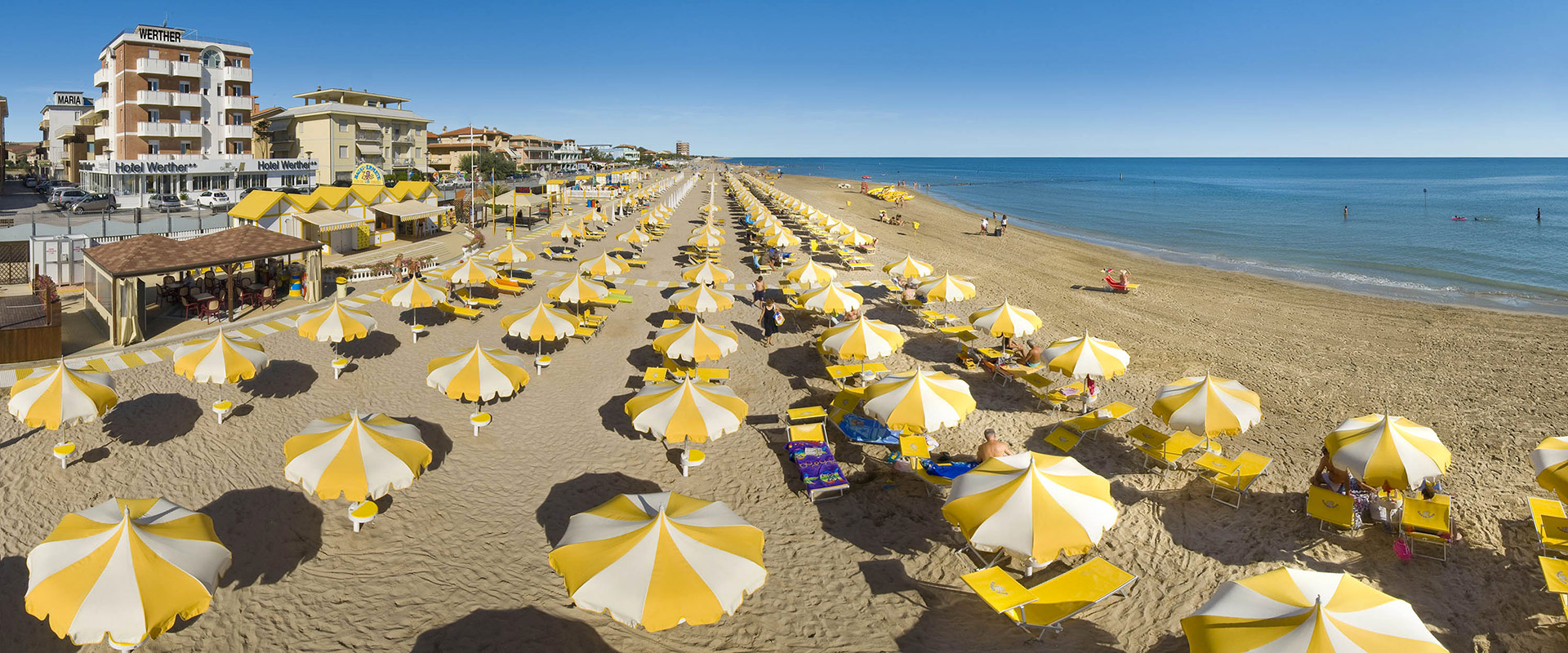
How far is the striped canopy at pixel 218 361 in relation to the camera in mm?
11102

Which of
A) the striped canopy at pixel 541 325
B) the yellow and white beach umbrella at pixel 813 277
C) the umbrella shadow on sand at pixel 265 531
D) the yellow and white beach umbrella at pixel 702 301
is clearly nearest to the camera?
the umbrella shadow on sand at pixel 265 531

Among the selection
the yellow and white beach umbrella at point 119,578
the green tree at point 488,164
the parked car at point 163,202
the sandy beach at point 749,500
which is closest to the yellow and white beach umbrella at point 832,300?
the sandy beach at point 749,500

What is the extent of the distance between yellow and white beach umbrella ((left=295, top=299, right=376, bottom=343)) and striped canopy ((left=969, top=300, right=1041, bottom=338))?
41.7ft

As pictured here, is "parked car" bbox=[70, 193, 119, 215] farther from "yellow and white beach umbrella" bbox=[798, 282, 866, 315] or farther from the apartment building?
"yellow and white beach umbrella" bbox=[798, 282, 866, 315]

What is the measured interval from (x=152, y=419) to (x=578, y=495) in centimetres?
789

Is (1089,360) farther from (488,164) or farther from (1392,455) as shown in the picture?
(488,164)

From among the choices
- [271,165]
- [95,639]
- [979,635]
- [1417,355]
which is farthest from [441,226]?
[1417,355]

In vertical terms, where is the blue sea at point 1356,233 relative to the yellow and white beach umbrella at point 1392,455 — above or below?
above

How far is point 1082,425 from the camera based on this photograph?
11562 millimetres

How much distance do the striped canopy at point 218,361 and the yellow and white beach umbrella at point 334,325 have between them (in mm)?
1322

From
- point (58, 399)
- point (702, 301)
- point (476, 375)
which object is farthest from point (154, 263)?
point (702, 301)

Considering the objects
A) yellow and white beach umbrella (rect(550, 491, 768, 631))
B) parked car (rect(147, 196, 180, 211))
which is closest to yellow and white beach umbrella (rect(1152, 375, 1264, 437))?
yellow and white beach umbrella (rect(550, 491, 768, 631))

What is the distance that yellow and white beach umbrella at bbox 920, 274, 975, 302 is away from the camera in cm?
1728

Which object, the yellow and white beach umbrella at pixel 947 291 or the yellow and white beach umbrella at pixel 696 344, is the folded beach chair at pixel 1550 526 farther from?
the yellow and white beach umbrella at pixel 696 344
